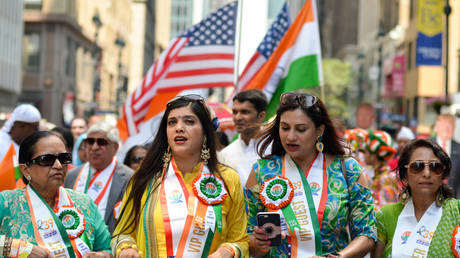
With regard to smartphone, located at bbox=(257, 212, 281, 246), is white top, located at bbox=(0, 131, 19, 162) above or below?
above

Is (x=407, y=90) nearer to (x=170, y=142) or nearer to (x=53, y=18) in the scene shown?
(x=53, y=18)

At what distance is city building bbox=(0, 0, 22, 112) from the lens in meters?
41.2

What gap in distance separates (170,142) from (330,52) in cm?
16813

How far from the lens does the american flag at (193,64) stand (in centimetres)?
1027

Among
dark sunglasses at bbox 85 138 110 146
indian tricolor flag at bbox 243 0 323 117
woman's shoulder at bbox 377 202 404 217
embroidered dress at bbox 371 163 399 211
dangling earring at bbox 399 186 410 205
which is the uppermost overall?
indian tricolor flag at bbox 243 0 323 117

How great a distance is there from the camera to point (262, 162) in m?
4.50

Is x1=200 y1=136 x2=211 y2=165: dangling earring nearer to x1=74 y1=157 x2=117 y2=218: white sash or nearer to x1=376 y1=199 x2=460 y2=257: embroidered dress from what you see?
x1=376 y1=199 x2=460 y2=257: embroidered dress

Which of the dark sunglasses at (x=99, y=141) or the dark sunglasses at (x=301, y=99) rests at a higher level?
the dark sunglasses at (x=301, y=99)

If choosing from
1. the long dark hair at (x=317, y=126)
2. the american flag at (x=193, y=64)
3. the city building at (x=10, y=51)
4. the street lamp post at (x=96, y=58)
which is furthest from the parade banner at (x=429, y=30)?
the city building at (x=10, y=51)

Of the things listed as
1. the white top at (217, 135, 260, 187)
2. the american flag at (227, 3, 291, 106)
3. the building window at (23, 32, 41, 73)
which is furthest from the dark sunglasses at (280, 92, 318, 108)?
the building window at (23, 32, 41, 73)

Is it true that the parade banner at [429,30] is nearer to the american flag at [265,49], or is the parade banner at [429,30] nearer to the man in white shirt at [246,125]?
the american flag at [265,49]

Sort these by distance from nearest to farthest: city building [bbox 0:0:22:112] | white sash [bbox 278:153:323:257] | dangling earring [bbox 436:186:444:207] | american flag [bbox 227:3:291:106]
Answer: white sash [bbox 278:153:323:257] → dangling earring [bbox 436:186:444:207] → american flag [bbox 227:3:291:106] → city building [bbox 0:0:22:112]

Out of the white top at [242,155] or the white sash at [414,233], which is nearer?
the white sash at [414,233]

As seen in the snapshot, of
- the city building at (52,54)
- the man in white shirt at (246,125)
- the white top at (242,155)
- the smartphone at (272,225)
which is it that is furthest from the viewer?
the city building at (52,54)
